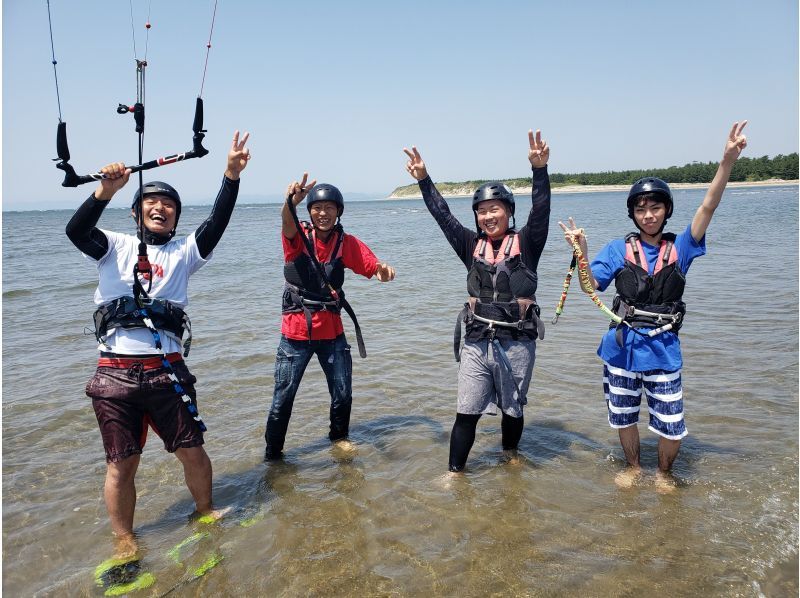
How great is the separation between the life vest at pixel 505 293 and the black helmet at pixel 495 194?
1.01ft

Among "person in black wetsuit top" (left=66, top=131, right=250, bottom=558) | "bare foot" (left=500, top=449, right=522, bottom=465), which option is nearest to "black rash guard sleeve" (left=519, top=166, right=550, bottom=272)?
"bare foot" (left=500, top=449, right=522, bottom=465)

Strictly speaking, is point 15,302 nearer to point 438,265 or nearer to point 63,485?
point 63,485

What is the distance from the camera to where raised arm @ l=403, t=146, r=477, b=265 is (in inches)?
194

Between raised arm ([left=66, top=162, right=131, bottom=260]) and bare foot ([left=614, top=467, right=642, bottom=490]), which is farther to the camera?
bare foot ([left=614, top=467, right=642, bottom=490])

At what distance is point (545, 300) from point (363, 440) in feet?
27.6

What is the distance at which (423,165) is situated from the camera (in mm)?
5059

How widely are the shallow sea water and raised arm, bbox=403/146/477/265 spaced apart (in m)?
2.16

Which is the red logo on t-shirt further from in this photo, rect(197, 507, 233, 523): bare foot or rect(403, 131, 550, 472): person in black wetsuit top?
rect(403, 131, 550, 472): person in black wetsuit top

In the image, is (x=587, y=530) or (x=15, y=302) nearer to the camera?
(x=587, y=530)

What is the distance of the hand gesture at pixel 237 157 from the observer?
415 centimetres

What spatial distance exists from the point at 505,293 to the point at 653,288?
122cm

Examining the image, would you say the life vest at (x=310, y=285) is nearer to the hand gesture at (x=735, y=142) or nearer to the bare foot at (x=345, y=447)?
the bare foot at (x=345, y=447)

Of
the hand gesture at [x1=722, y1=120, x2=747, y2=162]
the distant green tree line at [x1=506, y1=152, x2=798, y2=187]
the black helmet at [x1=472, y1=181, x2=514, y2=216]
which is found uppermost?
the distant green tree line at [x1=506, y1=152, x2=798, y2=187]

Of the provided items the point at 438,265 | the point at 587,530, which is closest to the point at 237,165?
the point at 587,530
